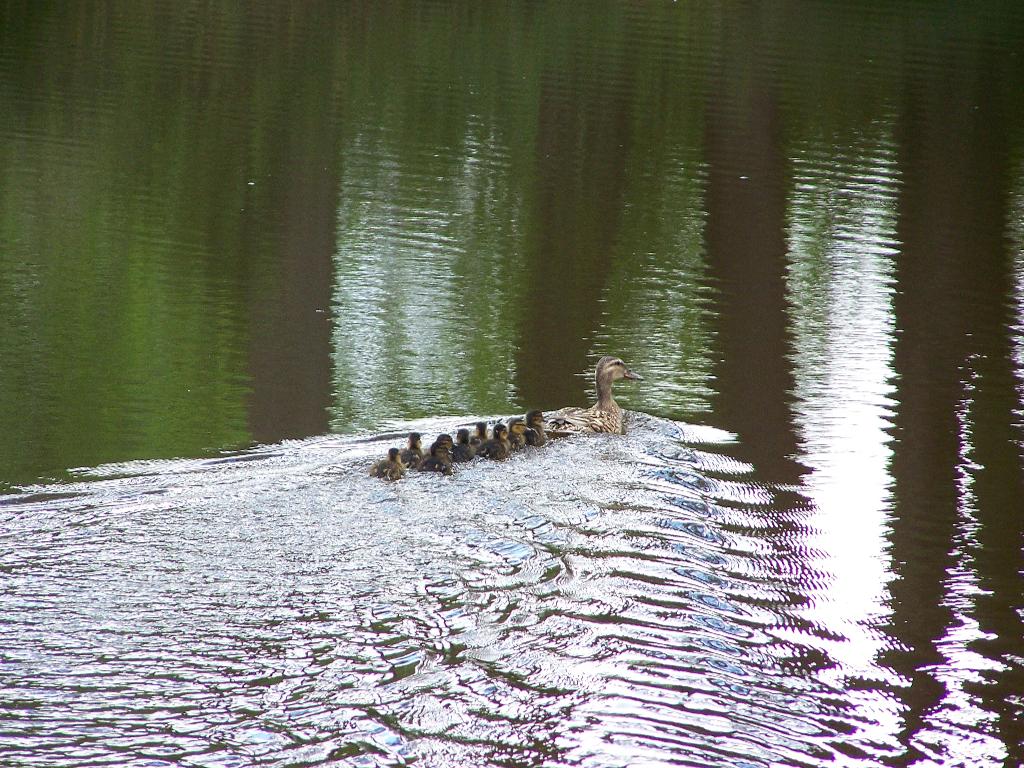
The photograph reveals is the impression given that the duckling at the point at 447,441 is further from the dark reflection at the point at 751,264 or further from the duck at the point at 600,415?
the dark reflection at the point at 751,264

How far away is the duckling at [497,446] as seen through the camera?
27.3 ft

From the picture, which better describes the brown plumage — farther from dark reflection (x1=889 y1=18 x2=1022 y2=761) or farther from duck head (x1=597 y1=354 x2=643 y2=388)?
dark reflection (x1=889 y1=18 x2=1022 y2=761)

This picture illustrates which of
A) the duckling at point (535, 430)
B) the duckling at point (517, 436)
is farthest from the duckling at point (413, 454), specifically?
the duckling at point (535, 430)

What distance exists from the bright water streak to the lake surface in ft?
0.07

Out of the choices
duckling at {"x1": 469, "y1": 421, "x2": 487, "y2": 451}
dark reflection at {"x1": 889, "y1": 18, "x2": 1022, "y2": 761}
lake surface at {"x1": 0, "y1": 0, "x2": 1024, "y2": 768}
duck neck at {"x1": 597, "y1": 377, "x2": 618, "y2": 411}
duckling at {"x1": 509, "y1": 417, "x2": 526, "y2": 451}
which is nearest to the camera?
lake surface at {"x1": 0, "y1": 0, "x2": 1024, "y2": 768}

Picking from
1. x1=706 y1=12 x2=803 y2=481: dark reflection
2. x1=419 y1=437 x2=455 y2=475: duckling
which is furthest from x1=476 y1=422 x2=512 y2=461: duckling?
x1=706 y1=12 x2=803 y2=481: dark reflection

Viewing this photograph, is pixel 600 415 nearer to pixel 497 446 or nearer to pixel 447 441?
pixel 497 446

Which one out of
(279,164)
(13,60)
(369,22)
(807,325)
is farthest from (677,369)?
(369,22)

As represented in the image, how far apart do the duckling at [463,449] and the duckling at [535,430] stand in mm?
451

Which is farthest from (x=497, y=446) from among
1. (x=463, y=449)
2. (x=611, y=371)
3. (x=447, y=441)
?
(x=611, y=371)

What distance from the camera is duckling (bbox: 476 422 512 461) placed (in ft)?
27.3

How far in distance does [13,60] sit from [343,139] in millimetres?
8607

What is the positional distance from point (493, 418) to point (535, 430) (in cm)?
83

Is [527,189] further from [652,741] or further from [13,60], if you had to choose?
[652,741]
